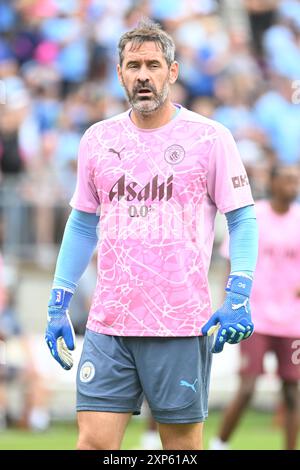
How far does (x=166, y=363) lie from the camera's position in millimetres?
5934

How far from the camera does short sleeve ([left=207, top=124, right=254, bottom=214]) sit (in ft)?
19.5

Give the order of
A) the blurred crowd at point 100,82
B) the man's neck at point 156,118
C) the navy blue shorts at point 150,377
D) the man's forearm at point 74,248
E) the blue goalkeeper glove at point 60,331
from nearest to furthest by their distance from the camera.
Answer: the navy blue shorts at point 150,377, the man's neck at point 156,118, the blue goalkeeper glove at point 60,331, the man's forearm at point 74,248, the blurred crowd at point 100,82

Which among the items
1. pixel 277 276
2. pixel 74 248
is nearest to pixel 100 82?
pixel 277 276

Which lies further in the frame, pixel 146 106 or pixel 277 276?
pixel 277 276

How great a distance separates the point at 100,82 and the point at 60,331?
9709 mm

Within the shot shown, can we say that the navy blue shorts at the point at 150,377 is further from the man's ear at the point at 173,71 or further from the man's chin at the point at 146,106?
the man's ear at the point at 173,71

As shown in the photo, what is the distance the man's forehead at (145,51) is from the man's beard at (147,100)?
14 cm

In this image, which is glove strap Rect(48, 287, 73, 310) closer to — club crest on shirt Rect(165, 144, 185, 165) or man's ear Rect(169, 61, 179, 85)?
club crest on shirt Rect(165, 144, 185, 165)

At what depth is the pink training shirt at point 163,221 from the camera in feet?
19.5

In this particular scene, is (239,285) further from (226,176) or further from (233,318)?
(226,176)

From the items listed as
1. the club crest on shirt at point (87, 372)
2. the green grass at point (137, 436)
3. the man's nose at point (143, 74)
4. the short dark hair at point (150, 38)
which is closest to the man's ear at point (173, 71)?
the short dark hair at point (150, 38)

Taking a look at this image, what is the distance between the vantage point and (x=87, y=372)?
19.7 ft

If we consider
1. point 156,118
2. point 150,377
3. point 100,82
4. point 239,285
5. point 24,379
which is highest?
point 100,82

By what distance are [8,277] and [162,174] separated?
24.5 feet
